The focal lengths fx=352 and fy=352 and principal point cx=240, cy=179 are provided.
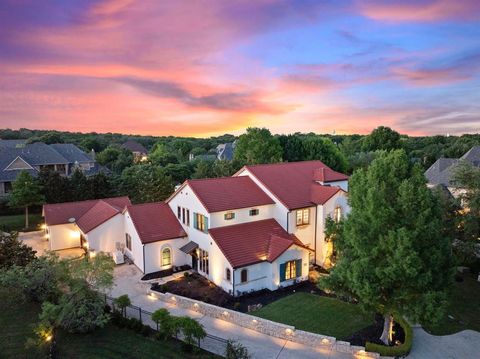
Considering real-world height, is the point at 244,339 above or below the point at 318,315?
below

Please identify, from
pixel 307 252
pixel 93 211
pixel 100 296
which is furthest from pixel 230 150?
pixel 100 296

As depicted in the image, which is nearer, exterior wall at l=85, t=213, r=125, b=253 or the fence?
the fence

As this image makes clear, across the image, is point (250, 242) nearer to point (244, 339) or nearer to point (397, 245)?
point (244, 339)

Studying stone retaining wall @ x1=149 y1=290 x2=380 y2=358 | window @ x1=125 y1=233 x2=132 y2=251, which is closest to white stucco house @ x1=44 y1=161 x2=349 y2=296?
window @ x1=125 y1=233 x2=132 y2=251

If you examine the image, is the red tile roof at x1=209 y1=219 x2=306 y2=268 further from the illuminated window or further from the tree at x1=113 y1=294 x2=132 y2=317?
the tree at x1=113 y1=294 x2=132 y2=317

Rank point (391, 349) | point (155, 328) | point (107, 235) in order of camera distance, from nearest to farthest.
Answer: point (391, 349) → point (155, 328) → point (107, 235)

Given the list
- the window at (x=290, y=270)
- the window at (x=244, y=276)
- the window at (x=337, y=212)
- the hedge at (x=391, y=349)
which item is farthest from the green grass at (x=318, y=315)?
the window at (x=337, y=212)

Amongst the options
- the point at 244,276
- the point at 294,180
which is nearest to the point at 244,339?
the point at 244,276
